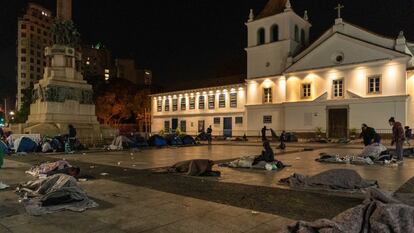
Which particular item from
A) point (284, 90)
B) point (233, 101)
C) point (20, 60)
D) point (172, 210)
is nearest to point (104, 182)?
point (172, 210)

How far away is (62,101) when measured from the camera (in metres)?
23.4

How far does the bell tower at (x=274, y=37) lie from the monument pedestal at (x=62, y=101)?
2558 cm

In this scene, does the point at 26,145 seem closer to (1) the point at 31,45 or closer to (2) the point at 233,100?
(2) the point at 233,100

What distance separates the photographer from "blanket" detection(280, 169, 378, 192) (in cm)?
759

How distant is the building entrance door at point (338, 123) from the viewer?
36.7 m

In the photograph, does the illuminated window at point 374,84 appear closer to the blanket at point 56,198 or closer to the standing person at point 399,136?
the standing person at point 399,136

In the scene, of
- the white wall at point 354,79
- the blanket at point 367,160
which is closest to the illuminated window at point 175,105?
the white wall at point 354,79

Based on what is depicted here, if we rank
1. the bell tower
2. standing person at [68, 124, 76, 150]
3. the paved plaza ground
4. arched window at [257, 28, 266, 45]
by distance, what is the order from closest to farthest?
the paved plaza ground
standing person at [68, 124, 76, 150]
the bell tower
arched window at [257, 28, 266, 45]

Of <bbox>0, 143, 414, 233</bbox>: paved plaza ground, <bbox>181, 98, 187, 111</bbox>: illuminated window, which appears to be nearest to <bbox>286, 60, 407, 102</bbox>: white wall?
<bbox>181, 98, 187, 111</bbox>: illuminated window

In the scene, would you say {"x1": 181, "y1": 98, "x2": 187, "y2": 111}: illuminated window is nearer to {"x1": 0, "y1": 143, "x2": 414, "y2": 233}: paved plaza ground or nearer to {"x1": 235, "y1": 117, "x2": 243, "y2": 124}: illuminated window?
{"x1": 235, "y1": 117, "x2": 243, "y2": 124}: illuminated window

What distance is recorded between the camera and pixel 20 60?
107 meters

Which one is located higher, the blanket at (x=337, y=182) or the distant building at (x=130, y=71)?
the distant building at (x=130, y=71)

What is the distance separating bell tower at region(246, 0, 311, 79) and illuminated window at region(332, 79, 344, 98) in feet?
21.4

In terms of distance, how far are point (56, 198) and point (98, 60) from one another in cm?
12723
